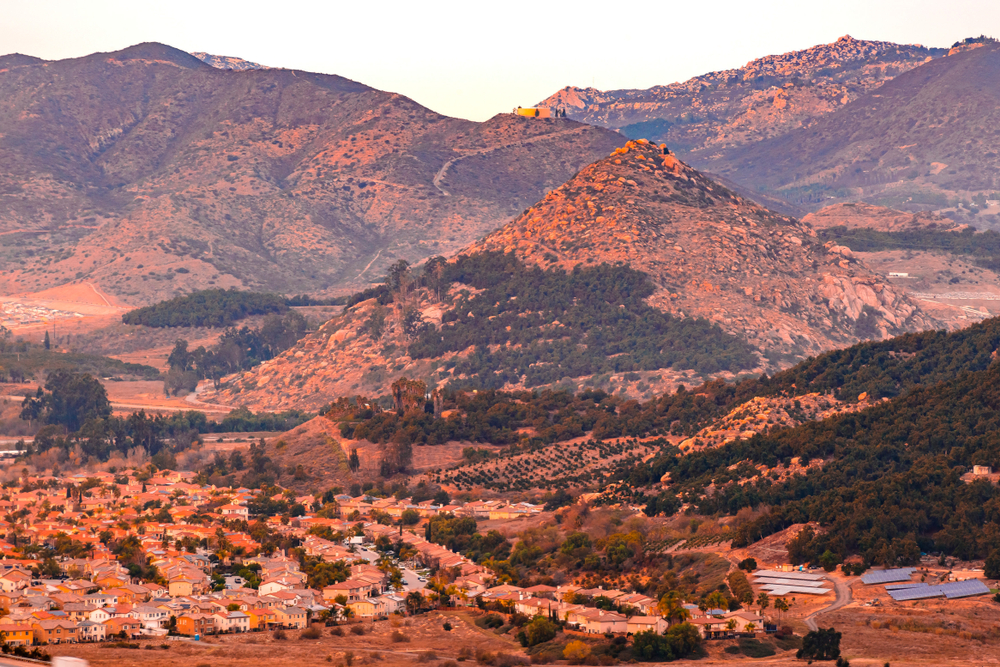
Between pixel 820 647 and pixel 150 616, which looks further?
pixel 150 616

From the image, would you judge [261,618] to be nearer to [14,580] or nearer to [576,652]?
A: [14,580]

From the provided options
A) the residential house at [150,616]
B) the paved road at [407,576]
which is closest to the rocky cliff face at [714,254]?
the paved road at [407,576]

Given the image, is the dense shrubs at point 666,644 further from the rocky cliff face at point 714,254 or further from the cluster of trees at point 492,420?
the rocky cliff face at point 714,254

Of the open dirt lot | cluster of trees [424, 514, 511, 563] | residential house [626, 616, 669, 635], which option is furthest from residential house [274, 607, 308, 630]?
cluster of trees [424, 514, 511, 563]

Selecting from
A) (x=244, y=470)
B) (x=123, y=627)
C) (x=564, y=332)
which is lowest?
(x=244, y=470)

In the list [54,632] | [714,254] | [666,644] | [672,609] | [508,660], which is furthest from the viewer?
[714,254]

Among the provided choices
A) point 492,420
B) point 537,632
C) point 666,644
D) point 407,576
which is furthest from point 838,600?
point 492,420

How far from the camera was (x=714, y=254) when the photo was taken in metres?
169

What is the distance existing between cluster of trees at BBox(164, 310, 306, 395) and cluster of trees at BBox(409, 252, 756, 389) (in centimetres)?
2864

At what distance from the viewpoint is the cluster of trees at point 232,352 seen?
579ft

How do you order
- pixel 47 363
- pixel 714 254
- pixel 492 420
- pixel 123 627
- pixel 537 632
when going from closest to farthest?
pixel 537 632 < pixel 123 627 < pixel 492 420 < pixel 714 254 < pixel 47 363

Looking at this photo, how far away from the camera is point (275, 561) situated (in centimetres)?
7794

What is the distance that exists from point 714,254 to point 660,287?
898cm

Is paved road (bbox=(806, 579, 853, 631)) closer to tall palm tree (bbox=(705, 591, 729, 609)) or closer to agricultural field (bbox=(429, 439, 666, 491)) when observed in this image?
tall palm tree (bbox=(705, 591, 729, 609))
